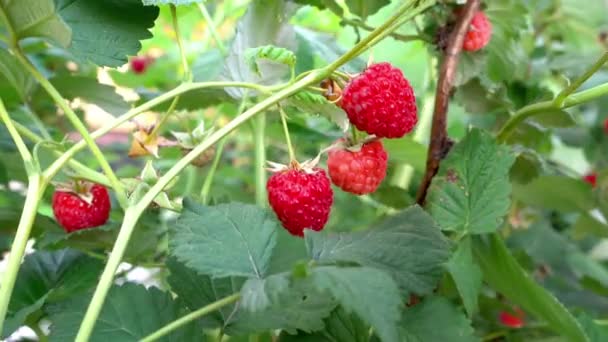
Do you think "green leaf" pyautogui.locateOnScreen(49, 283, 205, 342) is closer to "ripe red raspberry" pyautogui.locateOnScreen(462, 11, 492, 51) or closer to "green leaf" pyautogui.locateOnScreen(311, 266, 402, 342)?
"green leaf" pyautogui.locateOnScreen(311, 266, 402, 342)

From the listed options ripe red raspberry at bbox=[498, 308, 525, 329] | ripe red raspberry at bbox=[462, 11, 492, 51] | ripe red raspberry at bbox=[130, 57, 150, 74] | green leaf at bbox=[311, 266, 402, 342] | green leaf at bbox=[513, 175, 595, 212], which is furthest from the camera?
ripe red raspberry at bbox=[130, 57, 150, 74]

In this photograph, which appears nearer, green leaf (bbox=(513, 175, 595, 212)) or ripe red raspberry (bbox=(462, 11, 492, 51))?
ripe red raspberry (bbox=(462, 11, 492, 51))

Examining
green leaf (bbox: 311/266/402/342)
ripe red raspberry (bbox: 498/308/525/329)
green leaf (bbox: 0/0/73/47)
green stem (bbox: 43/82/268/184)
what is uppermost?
green leaf (bbox: 0/0/73/47)

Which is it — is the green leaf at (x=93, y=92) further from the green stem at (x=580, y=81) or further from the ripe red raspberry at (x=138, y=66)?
the ripe red raspberry at (x=138, y=66)

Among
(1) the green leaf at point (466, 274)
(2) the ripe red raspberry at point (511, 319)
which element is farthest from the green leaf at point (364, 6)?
(2) the ripe red raspberry at point (511, 319)

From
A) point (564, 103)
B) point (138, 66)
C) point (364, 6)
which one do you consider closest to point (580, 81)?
point (564, 103)

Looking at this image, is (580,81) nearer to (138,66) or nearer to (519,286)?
(519,286)

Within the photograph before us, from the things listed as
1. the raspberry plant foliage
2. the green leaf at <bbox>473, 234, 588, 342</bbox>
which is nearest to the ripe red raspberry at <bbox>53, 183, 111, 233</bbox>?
the raspberry plant foliage
